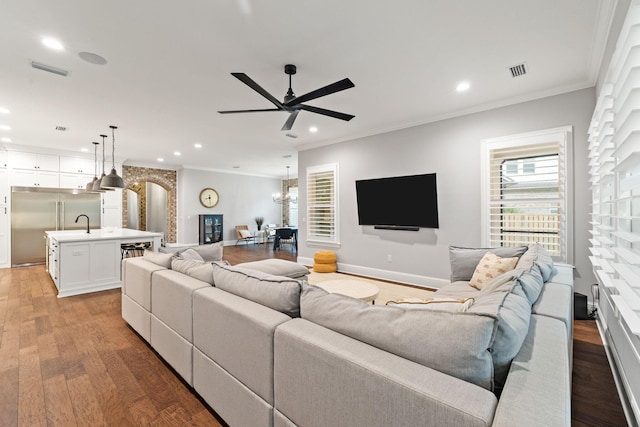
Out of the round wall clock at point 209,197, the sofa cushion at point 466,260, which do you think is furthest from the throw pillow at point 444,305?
the round wall clock at point 209,197

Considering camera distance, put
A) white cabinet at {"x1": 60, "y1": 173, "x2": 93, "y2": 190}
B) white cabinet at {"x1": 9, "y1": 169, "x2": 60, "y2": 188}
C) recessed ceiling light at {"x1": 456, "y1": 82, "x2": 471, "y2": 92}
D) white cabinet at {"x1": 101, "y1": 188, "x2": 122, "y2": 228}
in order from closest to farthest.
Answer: recessed ceiling light at {"x1": 456, "y1": 82, "x2": 471, "y2": 92}, white cabinet at {"x1": 9, "y1": 169, "x2": 60, "y2": 188}, white cabinet at {"x1": 60, "y1": 173, "x2": 93, "y2": 190}, white cabinet at {"x1": 101, "y1": 188, "x2": 122, "y2": 228}

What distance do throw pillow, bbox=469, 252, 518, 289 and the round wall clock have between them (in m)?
8.52

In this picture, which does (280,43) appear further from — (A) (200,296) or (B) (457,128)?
(B) (457,128)

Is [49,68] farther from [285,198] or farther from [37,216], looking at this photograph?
[285,198]

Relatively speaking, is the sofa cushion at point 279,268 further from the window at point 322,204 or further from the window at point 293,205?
the window at point 293,205

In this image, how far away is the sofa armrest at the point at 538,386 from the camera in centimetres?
73

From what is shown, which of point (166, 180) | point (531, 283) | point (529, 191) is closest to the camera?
point (531, 283)

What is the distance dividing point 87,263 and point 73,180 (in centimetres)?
385

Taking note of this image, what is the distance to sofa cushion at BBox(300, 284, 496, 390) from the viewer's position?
0.92 meters

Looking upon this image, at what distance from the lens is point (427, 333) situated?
1.02 meters

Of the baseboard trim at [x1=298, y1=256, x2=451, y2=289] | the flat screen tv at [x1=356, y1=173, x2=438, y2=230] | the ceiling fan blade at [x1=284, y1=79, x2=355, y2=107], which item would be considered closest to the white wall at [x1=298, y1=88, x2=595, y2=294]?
the baseboard trim at [x1=298, y1=256, x2=451, y2=289]

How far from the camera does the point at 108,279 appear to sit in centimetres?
459

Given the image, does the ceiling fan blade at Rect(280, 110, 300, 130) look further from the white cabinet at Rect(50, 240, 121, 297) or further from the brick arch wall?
the brick arch wall

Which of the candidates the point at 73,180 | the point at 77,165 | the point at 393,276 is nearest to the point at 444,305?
the point at 393,276
